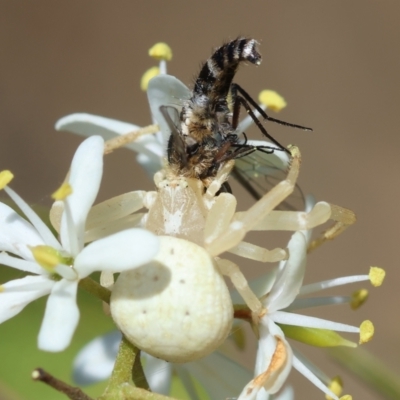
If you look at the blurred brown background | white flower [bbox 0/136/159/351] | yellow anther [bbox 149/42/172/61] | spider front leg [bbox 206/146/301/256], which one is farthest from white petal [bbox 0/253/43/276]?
the blurred brown background

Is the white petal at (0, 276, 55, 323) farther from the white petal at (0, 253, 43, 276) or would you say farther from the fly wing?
the fly wing

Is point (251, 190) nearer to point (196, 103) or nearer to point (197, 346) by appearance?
point (196, 103)

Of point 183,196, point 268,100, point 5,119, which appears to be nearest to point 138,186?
point 5,119

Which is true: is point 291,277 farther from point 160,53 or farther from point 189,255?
point 160,53

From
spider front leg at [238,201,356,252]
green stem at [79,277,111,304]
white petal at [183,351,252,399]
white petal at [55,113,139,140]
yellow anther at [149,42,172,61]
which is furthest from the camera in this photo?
yellow anther at [149,42,172,61]

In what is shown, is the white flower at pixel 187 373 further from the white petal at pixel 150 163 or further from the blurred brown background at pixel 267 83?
the blurred brown background at pixel 267 83

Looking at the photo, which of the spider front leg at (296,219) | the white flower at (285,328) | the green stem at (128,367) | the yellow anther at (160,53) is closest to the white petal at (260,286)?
the white flower at (285,328)
